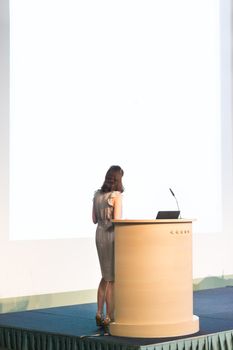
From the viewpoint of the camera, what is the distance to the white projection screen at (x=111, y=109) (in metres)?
6.69

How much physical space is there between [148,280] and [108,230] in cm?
56

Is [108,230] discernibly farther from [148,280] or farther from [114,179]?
[148,280]

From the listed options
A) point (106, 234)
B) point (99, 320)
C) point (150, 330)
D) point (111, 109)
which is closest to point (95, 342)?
point (150, 330)

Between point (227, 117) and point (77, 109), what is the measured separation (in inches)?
96.7

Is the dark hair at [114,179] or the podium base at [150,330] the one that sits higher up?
the dark hair at [114,179]

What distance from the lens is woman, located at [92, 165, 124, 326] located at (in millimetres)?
5289

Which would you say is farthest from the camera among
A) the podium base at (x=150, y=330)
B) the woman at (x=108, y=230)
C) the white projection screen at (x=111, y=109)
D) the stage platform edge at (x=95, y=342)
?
the white projection screen at (x=111, y=109)

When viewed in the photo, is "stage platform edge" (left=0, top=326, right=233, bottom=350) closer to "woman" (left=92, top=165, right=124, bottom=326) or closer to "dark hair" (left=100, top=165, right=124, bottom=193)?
"woman" (left=92, top=165, right=124, bottom=326)

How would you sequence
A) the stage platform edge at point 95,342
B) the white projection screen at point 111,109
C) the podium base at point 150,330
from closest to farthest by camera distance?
the stage platform edge at point 95,342
the podium base at point 150,330
the white projection screen at point 111,109

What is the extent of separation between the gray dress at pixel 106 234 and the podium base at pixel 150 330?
0.44 metres

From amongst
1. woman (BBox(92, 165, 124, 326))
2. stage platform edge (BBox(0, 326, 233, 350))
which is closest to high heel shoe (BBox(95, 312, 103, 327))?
woman (BBox(92, 165, 124, 326))

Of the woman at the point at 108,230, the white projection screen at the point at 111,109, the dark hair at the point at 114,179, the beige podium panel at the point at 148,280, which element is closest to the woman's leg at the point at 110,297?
the woman at the point at 108,230

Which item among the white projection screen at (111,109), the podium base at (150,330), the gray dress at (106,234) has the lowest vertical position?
the podium base at (150,330)

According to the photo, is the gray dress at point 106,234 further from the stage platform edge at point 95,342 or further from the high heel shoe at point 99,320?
the stage platform edge at point 95,342
